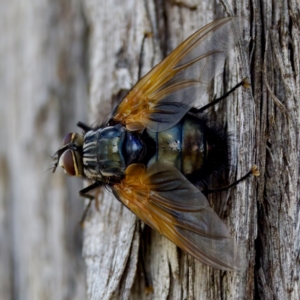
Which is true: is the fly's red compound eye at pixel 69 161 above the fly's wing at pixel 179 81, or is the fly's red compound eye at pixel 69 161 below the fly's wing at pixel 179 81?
below

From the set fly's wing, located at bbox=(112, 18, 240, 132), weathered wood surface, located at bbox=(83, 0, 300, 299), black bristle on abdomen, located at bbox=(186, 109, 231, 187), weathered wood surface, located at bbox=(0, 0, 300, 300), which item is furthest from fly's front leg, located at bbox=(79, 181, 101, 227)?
black bristle on abdomen, located at bbox=(186, 109, 231, 187)

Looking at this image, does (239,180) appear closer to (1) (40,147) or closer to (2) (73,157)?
(2) (73,157)

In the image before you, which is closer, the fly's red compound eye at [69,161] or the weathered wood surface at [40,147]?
the fly's red compound eye at [69,161]

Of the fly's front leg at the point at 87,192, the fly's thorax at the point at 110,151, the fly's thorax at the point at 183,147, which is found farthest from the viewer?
the fly's front leg at the point at 87,192

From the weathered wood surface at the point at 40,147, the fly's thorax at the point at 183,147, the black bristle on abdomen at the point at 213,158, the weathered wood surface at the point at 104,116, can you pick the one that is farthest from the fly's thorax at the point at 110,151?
the weathered wood surface at the point at 40,147

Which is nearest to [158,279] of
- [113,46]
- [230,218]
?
[230,218]

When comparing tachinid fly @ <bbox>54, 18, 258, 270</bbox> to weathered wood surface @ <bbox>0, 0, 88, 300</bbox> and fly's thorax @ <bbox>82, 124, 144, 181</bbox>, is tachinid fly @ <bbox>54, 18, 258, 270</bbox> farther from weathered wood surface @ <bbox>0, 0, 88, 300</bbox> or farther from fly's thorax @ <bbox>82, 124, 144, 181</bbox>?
weathered wood surface @ <bbox>0, 0, 88, 300</bbox>

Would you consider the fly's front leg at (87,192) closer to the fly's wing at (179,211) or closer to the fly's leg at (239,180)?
the fly's wing at (179,211)

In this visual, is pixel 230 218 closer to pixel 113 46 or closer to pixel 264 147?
pixel 264 147
